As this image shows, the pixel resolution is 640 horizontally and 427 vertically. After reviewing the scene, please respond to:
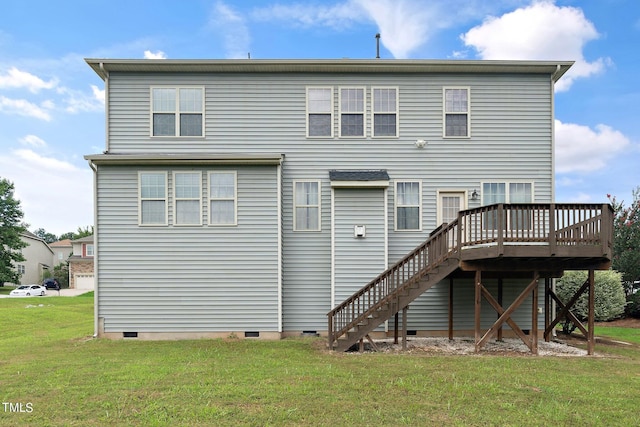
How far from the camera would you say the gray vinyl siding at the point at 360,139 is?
11148 mm

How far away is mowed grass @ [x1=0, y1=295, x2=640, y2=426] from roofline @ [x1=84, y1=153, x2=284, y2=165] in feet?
15.8

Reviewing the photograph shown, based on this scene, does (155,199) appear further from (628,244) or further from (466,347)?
(628,244)

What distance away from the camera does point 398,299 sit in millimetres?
9172

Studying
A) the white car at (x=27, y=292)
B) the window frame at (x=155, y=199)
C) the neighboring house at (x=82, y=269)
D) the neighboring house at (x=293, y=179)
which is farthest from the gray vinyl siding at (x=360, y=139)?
the neighboring house at (x=82, y=269)

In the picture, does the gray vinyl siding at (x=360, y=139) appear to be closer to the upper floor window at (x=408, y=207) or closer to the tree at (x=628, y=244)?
the upper floor window at (x=408, y=207)

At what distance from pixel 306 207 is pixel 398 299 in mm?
3733

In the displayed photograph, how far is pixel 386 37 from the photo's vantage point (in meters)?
12.7

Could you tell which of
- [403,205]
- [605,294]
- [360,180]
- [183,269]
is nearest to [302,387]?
[183,269]

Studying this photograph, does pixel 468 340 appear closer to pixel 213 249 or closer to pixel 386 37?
pixel 213 249

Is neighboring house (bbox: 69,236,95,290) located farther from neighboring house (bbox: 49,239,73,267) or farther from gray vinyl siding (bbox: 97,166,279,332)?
gray vinyl siding (bbox: 97,166,279,332)

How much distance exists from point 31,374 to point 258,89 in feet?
28.2

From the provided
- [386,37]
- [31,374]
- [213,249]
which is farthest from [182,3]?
[31,374]

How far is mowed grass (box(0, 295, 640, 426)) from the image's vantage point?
17.2 feet

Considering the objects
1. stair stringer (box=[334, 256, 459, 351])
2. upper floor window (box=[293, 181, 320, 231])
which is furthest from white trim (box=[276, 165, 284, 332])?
stair stringer (box=[334, 256, 459, 351])
